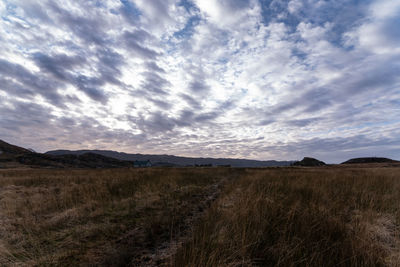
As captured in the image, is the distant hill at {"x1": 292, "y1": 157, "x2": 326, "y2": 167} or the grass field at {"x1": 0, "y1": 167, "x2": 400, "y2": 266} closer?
the grass field at {"x1": 0, "y1": 167, "x2": 400, "y2": 266}

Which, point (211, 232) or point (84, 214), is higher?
point (211, 232)

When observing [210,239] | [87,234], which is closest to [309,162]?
[210,239]

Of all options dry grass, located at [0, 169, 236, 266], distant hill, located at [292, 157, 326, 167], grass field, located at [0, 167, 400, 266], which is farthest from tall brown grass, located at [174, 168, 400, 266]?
distant hill, located at [292, 157, 326, 167]

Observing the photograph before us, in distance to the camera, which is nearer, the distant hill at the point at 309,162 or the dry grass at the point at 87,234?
the dry grass at the point at 87,234

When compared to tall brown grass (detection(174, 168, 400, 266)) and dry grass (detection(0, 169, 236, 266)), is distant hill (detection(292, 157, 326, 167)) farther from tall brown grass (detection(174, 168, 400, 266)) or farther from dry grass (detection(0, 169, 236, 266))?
dry grass (detection(0, 169, 236, 266))

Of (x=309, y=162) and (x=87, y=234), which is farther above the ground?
(x=309, y=162)

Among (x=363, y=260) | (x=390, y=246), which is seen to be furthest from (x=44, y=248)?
(x=390, y=246)

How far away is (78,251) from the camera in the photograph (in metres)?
3.03

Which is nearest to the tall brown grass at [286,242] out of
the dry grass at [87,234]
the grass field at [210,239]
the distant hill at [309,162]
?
the grass field at [210,239]

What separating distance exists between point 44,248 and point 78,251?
2.49ft

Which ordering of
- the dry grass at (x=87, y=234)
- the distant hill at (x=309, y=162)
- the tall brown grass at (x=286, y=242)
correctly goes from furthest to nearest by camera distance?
the distant hill at (x=309, y=162) < the dry grass at (x=87, y=234) < the tall brown grass at (x=286, y=242)

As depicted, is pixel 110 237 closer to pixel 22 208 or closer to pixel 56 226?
pixel 56 226

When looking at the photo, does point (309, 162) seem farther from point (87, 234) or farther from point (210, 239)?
point (87, 234)

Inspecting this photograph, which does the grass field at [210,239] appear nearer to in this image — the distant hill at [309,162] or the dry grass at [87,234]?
the dry grass at [87,234]
